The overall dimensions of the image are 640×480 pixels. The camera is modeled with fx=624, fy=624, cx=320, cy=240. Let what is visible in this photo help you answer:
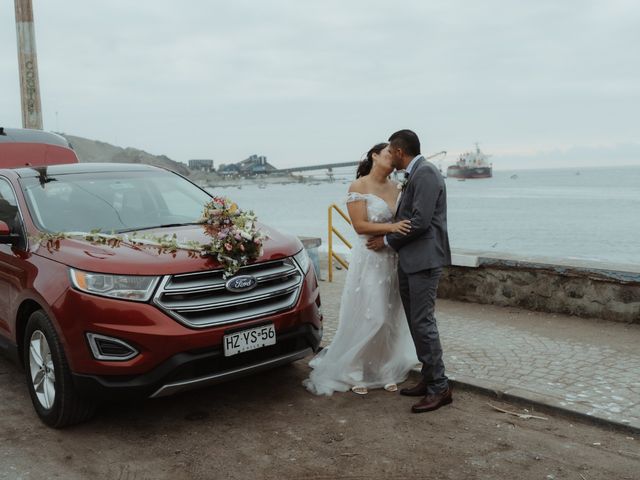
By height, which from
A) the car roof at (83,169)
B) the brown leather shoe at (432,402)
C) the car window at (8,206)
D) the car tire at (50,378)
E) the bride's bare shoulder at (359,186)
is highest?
the car roof at (83,169)

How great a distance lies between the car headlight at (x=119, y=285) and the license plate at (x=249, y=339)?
56 cm

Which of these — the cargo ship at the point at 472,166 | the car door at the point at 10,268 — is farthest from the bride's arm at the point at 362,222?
the cargo ship at the point at 472,166

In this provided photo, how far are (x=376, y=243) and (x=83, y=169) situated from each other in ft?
8.29

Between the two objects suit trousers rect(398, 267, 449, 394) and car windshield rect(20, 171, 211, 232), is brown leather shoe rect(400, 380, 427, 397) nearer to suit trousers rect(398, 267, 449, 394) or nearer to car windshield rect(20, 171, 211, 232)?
suit trousers rect(398, 267, 449, 394)

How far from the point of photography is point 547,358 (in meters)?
5.19

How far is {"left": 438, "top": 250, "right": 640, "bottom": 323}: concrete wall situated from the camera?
240 inches

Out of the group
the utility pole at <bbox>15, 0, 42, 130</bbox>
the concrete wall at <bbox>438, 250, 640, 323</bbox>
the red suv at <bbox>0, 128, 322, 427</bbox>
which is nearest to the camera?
the red suv at <bbox>0, 128, 322, 427</bbox>

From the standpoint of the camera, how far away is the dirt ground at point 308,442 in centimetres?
348

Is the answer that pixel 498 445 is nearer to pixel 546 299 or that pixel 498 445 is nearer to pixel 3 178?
pixel 546 299

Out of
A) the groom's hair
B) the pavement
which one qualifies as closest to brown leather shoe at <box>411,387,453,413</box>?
the pavement

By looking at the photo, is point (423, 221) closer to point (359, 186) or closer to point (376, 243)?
point (376, 243)

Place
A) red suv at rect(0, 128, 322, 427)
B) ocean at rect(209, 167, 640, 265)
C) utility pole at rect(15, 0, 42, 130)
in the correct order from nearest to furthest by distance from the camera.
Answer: red suv at rect(0, 128, 322, 427) → utility pole at rect(15, 0, 42, 130) → ocean at rect(209, 167, 640, 265)

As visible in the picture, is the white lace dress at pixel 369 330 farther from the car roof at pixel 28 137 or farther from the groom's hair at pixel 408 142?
the car roof at pixel 28 137

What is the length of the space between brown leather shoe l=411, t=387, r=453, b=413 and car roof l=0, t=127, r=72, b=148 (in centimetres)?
632
